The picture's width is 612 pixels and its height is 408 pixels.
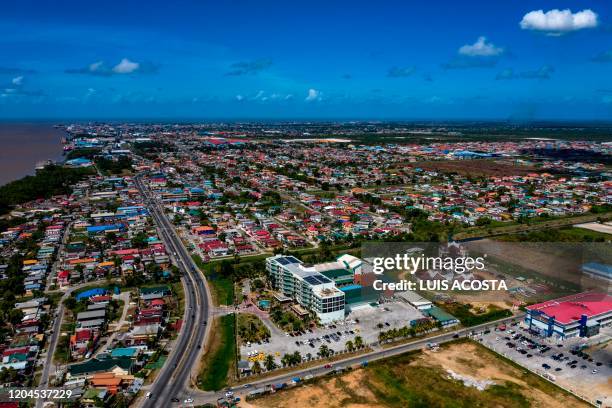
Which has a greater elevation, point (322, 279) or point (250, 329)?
point (322, 279)

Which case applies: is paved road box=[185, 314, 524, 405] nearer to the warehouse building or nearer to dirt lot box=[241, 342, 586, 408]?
dirt lot box=[241, 342, 586, 408]

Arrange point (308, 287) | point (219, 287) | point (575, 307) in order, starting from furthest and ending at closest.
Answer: point (219, 287), point (308, 287), point (575, 307)

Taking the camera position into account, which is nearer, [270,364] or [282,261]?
[270,364]

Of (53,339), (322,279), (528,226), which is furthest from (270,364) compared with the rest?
(528,226)

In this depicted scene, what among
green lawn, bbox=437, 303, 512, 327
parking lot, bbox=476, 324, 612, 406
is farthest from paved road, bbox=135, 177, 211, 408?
parking lot, bbox=476, 324, 612, 406

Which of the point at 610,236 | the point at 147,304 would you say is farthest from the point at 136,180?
the point at 610,236

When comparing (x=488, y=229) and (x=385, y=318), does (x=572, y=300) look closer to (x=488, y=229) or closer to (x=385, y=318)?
(x=385, y=318)

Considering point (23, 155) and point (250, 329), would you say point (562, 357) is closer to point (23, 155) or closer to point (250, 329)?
point (250, 329)

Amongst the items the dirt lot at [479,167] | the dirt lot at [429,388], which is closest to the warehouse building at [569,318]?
the dirt lot at [429,388]
